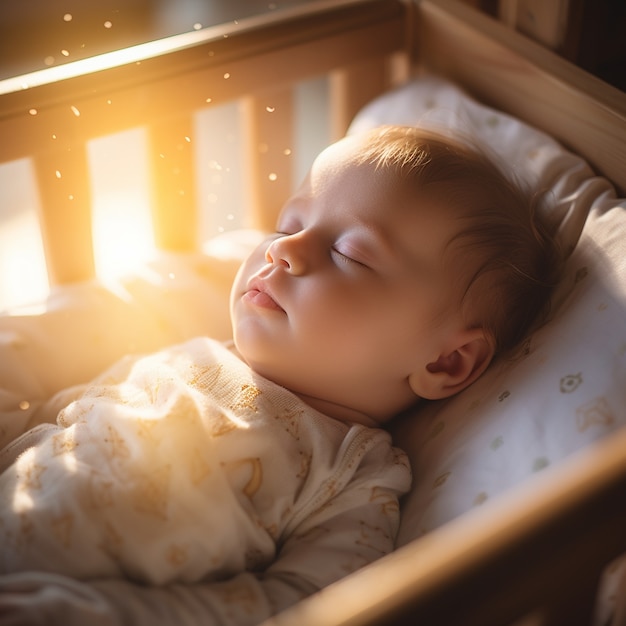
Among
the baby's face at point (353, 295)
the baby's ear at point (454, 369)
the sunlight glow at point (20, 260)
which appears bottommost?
the sunlight glow at point (20, 260)

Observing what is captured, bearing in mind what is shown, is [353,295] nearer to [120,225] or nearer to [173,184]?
[173,184]

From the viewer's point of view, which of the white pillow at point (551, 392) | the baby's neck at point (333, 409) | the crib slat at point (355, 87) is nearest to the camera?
the white pillow at point (551, 392)

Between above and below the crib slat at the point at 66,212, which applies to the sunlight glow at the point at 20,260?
below

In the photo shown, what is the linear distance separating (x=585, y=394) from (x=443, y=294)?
0.57 feet

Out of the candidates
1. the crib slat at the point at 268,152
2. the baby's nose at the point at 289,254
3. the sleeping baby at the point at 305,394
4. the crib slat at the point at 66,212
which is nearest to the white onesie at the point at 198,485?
the sleeping baby at the point at 305,394

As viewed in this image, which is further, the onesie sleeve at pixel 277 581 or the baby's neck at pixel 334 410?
the baby's neck at pixel 334 410

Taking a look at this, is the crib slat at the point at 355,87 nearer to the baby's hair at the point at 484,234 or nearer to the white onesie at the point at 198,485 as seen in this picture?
the baby's hair at the point at 484,234

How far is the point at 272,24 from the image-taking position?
3.83 feet

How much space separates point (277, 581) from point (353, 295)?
288mm

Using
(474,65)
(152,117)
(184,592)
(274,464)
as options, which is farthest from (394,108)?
(184,592)

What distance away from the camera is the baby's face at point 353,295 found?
2.84 ft

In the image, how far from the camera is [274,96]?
1.23 meters

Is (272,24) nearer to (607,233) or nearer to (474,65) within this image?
(474,65)

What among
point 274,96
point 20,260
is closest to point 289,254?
point 274,96
